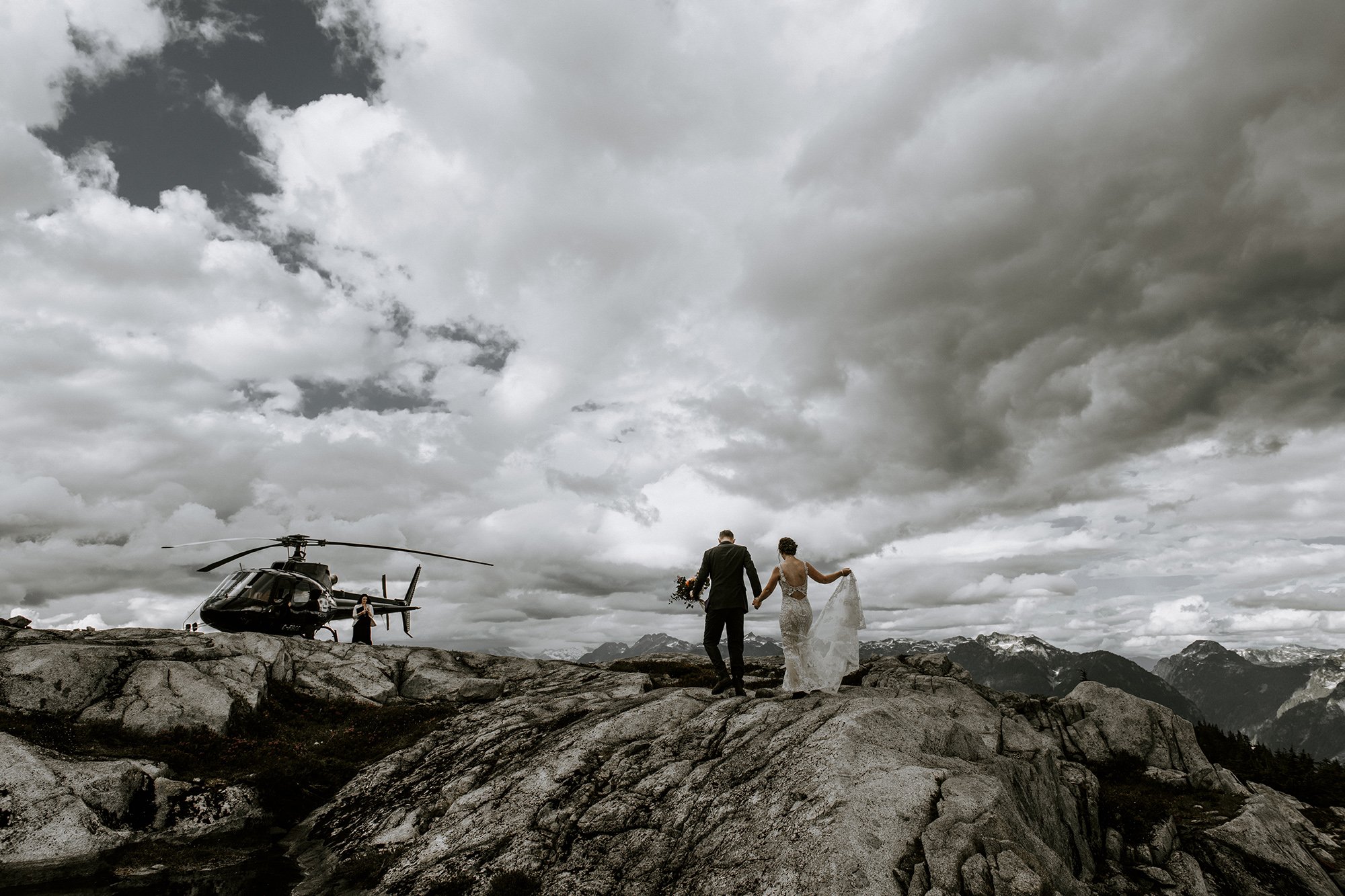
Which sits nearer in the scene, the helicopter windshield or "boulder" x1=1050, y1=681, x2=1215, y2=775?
the helicopter windshield

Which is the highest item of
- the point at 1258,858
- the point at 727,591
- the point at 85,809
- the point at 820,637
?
the point at 727,591

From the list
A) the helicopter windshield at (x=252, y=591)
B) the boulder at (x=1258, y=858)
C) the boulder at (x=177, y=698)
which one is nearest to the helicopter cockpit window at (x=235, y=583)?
the helicopter windshield at (x=252, y=591)

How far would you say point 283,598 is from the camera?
106 ft

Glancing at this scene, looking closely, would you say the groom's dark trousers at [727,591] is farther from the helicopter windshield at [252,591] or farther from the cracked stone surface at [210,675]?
the helicopter windshield at [252,591]

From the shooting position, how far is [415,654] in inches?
1330

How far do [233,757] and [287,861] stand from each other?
7.78 m

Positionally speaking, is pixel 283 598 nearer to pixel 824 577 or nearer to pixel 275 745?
pixel 275 745

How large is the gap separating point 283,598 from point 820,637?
2720 centimetres

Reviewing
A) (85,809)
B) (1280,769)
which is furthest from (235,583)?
(1280,769)

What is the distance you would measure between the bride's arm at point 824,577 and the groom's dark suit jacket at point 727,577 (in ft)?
4.74

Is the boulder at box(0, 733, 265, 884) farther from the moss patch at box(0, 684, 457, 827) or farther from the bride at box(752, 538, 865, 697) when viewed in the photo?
the bride at box(752, 538, 865, 697)

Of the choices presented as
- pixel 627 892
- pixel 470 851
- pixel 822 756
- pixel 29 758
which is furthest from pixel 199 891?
pixel 822 756

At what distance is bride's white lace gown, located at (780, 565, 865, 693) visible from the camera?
1762 centimetres

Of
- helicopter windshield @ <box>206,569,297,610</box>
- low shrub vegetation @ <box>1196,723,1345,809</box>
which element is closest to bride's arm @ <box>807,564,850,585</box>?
helicopter windshield @ <box>206,569,297,610</box>
